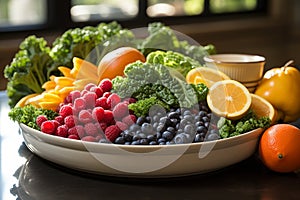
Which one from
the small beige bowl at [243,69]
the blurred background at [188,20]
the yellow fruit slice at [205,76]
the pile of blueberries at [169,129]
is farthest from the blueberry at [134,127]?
the blurred background at [188,20]

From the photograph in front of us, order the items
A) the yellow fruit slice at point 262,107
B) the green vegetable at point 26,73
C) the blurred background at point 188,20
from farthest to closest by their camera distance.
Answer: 1. the blurred background at point 188,20
2. the green vegetable at point 26,73
3. the yellow fruit slice at point 262,107

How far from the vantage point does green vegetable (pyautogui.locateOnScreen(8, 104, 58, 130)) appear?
1169 mm

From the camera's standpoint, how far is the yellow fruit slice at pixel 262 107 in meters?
1.21

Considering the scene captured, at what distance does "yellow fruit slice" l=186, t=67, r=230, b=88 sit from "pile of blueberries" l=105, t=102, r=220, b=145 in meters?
0.14

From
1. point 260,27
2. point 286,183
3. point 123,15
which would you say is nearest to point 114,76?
point 286,183

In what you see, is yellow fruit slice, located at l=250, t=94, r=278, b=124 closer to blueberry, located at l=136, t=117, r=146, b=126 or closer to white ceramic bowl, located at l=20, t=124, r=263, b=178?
white ceramic bowl, located at l=20, t=124, r=263, b=178

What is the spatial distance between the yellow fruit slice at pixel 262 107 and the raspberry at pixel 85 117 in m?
0.37

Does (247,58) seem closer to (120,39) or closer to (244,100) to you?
(244,100)

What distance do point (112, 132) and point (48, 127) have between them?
0.44 feet

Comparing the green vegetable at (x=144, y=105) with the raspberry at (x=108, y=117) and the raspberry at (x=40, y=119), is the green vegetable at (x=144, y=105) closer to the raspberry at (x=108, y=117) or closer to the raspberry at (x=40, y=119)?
the raspberry at (x=108, y=117)

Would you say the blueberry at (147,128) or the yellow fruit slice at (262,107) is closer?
the blueberry at (147,128)

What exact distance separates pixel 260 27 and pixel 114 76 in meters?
2.83

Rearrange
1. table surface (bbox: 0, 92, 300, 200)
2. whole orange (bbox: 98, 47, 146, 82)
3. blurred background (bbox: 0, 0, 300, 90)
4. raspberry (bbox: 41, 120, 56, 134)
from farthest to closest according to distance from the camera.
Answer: blurred background (bbox: 0, 0, 300, 90)
whole orange (bbox: 98, 47, 146, 82)
raspberry (bbox: 41, 120, 56, 134)
table surface (bbox: 0, 92, 300, 200)

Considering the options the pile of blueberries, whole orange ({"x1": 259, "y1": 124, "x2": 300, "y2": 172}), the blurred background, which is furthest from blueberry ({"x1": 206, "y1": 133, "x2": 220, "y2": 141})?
the blurred background
